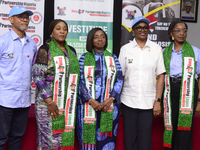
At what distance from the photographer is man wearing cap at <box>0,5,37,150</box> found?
200 cm

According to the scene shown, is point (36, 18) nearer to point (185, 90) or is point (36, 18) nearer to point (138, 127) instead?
point (138, 127)

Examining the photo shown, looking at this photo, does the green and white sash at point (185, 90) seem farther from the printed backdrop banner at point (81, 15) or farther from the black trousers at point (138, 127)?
the printed backdrop banner at point (81, 15)

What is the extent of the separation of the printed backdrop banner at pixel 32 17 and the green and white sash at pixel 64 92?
5.52 ft

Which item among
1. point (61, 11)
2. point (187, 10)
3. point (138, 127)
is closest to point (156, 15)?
point (187, 10)

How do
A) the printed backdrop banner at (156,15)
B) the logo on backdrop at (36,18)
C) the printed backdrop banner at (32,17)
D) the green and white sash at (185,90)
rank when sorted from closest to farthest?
the green and white sash at (185,90) < the printed backdrop banner at (32,17) < the logo on backdrop at (36,18) < the printed backdrop banner at (156,15)

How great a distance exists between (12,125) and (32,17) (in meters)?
2.14

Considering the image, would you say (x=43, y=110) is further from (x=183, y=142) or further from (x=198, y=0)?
(x=198, y=0)

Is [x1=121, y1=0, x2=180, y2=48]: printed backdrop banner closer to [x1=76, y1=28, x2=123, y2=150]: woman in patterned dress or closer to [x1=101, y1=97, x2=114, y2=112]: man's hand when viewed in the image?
[x1=76, y1=28, x2=123, y2=150]: woman in patterned dress

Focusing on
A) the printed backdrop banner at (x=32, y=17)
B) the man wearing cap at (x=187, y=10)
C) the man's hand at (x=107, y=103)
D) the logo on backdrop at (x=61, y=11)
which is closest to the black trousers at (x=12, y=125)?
the man's hand at (x=107, y=103)

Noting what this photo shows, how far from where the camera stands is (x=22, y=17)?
6.90 feet

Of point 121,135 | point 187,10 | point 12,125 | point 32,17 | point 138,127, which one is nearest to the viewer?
point 12,125

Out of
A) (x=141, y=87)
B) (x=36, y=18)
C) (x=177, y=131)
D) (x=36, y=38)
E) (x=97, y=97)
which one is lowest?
(x=177, y=131)

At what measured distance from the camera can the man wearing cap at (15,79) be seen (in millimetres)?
1998

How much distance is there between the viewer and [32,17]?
3.69 m
